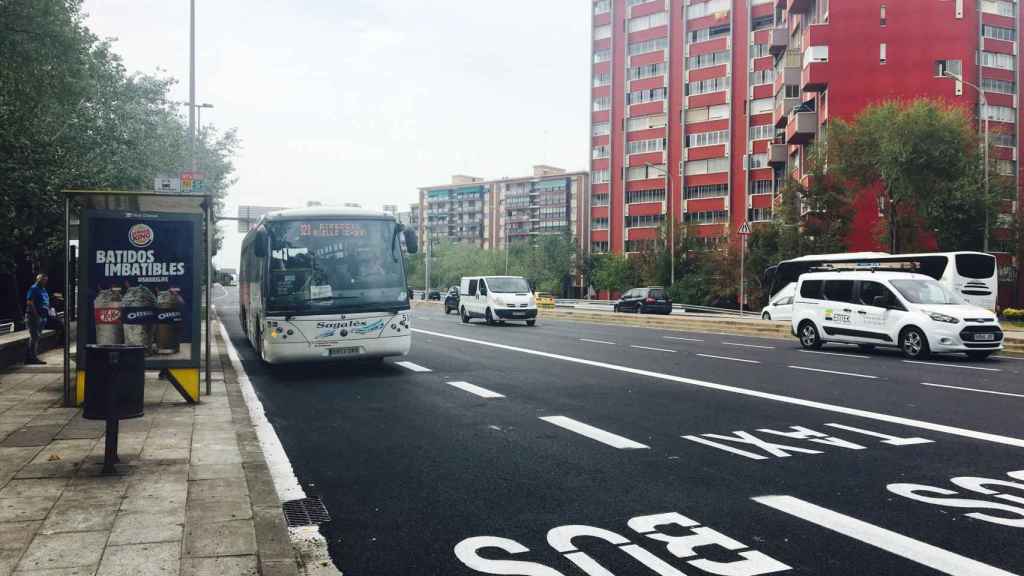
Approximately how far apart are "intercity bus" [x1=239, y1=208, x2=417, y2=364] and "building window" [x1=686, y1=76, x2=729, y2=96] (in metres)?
77.5

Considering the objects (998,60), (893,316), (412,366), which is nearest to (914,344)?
(893,316)

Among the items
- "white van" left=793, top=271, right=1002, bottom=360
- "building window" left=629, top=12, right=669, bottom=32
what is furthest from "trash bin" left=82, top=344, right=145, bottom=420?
"building window" left=629, top=12, right=669, bottom=32

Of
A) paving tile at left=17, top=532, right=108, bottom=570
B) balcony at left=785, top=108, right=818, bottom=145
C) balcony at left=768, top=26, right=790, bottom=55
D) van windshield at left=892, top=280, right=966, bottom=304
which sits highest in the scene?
balcony at left=768, top=26, right=790, bottom=55

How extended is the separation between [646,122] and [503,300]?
6510 centimetres

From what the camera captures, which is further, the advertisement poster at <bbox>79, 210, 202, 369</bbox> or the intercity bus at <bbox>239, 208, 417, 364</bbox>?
the intercity bus at <bbox>239, 208, 417, 364</bbox>

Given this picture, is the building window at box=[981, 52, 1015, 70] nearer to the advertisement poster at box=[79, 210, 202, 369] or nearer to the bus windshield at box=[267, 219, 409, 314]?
the bus windshield at box=[267, 219, 409, 314]

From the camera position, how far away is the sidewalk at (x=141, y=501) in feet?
Result: 14.5

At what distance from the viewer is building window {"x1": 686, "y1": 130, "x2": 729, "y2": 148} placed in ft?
284

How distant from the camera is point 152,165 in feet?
87.7

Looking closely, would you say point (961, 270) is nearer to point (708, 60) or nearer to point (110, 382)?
point (110, 382)

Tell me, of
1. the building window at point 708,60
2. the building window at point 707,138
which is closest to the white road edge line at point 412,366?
the building window at point 707,138

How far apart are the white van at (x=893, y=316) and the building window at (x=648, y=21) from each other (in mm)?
74477

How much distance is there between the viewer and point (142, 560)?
4.38 m

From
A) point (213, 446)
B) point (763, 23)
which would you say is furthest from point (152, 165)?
point (763, 23)
